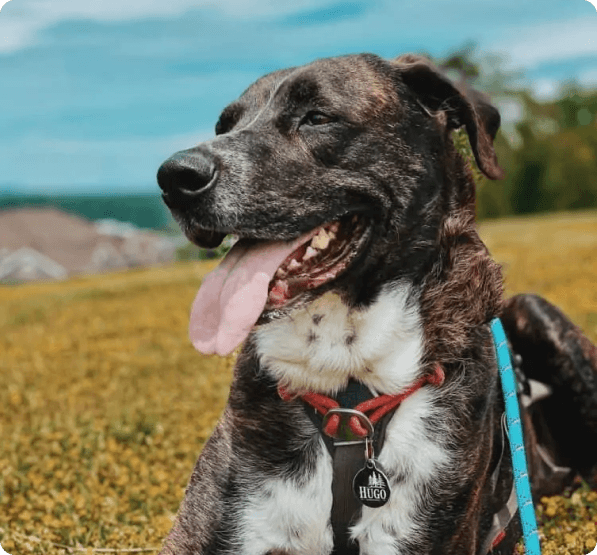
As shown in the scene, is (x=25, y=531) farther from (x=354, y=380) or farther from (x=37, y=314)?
(x=37, y=314)

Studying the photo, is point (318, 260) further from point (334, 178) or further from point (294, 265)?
point (334, 178)

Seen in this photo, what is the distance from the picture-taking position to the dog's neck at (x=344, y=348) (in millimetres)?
3193

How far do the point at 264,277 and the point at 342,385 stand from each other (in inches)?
21.7

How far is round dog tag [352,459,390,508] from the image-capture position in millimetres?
3039

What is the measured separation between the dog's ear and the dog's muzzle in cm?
105

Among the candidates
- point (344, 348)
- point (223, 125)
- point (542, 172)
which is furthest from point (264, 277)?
point (542, 172)

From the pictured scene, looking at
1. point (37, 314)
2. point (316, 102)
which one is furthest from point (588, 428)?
point (37, 314)

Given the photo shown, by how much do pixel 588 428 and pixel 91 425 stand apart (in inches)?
141

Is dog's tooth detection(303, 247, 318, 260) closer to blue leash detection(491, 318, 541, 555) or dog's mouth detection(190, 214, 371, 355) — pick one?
dog's mouth detection(190, 214, 371, 355)

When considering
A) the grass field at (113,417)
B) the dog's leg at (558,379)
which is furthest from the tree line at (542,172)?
the dog's leg at (558,379)

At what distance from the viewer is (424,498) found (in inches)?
122

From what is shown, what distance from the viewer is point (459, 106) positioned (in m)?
3.49

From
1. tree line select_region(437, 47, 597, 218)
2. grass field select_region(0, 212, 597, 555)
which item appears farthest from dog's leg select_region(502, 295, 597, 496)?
tree line select_region(437, 47, 597, 218)

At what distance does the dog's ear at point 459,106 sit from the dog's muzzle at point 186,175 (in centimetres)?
105
